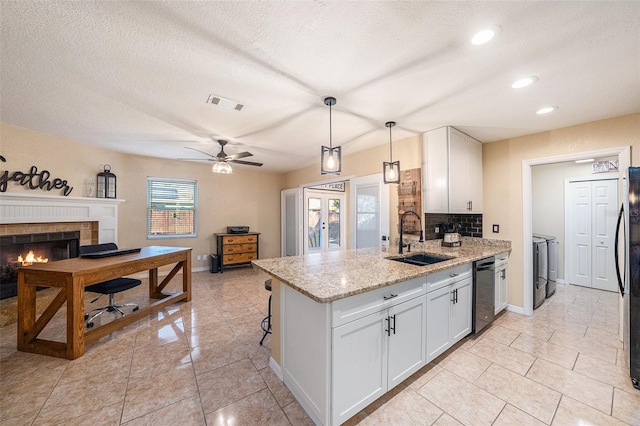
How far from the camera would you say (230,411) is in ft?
5.64

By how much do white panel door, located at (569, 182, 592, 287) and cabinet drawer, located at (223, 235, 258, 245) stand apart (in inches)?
253

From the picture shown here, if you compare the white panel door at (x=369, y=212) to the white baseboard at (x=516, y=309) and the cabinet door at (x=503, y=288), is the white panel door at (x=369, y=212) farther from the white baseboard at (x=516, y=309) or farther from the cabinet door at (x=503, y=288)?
the white baseboard at (x=516, y=309)

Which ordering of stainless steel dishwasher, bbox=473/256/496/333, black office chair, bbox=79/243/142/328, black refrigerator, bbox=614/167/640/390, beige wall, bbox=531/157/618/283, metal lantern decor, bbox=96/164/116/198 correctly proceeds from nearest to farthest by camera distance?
black refrigerator, bbox=614/167/640/390
stainless steel dishwasher, bbox=473/256/496/333
black office chair, bbox=79/243/142/328
metal lantern decor, bbox=96/164/116/198
beige wall, bbox=531/157/618/283

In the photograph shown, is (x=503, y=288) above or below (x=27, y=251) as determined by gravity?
below

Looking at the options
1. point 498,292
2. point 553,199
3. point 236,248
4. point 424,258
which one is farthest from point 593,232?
point 236,248

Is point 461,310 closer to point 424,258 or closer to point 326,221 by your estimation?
point 424,258

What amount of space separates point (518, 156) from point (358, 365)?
3.58 m

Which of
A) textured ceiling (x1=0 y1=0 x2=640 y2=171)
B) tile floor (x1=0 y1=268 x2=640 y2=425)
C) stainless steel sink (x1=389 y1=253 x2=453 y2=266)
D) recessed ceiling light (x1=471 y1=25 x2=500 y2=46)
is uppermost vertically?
textured ceiling (x1=0 y1=0 x2=640 y2=171)

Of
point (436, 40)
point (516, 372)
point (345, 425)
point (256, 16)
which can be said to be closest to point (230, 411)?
point (345, 425)

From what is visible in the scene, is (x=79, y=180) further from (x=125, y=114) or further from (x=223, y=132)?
(x=223, y=132)

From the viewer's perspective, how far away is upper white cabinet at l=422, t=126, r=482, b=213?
126 inches

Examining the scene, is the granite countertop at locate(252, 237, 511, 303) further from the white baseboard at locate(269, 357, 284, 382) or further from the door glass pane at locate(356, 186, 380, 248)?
the door glass pane at locate(356, 186, 380, 248)

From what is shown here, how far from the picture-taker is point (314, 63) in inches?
72.3

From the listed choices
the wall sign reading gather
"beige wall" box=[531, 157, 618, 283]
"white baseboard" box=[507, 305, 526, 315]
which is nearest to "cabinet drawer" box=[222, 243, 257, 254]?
the wall sign reading gather
